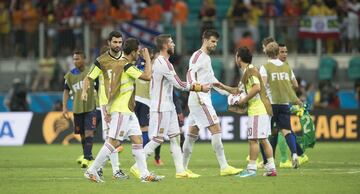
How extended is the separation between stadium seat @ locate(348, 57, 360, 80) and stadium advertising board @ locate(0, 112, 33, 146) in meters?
10.5

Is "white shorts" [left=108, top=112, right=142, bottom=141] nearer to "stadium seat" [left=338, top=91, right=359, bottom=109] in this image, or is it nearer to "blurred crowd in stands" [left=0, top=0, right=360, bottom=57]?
"blurred crowd in stands" [left=0, top=0, right=360, bottom=57]

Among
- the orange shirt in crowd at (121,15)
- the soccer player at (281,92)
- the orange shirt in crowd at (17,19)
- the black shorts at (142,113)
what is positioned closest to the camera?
the soccer player at (281,92)

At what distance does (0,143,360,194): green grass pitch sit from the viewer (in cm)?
1600

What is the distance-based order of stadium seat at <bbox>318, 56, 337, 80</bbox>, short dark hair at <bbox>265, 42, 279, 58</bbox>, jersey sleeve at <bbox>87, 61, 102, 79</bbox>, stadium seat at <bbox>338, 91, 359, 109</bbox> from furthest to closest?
stadium seat at <bbox>318, 56, 337, 80</bbox> < stadium seat at <bbox>338, 91, 359, 109</bbox> < short dark hair at <bbox>265, 42, 279, 58</bbox> < jersey sleeve at <bbox>87, 61, 102, 79</bbox>

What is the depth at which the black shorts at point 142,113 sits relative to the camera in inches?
879

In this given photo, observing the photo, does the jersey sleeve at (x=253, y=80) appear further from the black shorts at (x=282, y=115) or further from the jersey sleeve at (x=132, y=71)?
the black shorts at (x=282, y=115)

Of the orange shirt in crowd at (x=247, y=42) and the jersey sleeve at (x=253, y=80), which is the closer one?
the jersey sleeve at (x=253, y=80)

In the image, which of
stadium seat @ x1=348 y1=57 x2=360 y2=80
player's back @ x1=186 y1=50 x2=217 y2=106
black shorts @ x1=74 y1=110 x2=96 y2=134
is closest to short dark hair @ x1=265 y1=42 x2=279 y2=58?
player's back @ x1=186 y1=50 x2=217 y2=106

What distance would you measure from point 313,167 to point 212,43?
3739 millimetres

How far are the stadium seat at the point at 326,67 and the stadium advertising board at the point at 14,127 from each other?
958 cm

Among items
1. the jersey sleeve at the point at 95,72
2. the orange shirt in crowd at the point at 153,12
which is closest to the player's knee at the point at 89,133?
the jersey sleeve at the point at 95,72

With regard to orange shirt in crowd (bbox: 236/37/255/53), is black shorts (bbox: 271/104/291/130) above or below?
below

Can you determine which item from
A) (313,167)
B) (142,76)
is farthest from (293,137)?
(142,76)

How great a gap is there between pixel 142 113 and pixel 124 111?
5.21 metres
